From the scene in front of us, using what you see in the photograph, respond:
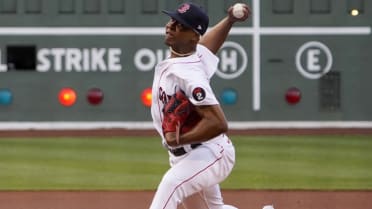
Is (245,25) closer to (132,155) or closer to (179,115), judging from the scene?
(132,155)

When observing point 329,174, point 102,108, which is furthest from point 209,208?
point 102,108

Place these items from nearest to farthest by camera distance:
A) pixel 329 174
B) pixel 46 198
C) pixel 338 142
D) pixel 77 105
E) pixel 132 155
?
pixel 46 198, pixel 329 174, pixel 132 155, pixel 338 142, pixel 77 105

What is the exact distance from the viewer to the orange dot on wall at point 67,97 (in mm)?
20578

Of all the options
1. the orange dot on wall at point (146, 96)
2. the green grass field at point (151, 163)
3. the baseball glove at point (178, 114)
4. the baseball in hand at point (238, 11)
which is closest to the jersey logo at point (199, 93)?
the baseball glove at point (178, 114)

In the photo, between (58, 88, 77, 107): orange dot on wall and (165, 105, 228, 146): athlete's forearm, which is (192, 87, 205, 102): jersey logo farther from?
(58, 88, 77, 107): orange dot on wall

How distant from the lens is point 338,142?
18500 mm

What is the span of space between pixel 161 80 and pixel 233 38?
1456 centimetres

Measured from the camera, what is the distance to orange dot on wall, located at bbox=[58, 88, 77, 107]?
2058 centimetres

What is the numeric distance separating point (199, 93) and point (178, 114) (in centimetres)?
20

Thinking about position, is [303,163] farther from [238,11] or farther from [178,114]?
[178,114]

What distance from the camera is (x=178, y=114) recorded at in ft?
20.4

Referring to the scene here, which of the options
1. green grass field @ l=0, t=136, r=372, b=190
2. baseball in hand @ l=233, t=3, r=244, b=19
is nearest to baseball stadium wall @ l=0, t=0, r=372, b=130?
green grass field @ l=0, t=136, r=372, b=190

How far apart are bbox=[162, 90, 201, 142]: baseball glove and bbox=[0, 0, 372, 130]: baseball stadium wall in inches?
561

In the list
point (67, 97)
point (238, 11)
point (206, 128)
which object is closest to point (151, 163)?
point (67, 97)
